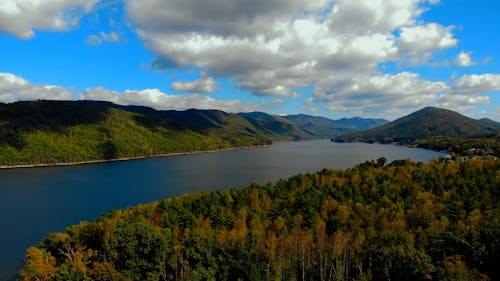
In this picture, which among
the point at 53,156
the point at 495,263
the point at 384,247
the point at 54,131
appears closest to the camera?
the point at 495,263

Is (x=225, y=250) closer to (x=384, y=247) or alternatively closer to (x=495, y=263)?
(x=384, y=247)

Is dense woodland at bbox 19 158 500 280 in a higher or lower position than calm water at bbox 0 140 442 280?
higher

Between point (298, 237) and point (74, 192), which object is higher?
point (298, 237)

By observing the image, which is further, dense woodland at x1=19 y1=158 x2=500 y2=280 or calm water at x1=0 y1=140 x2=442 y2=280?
calm water at x1=0 y1=140 x2=442 y2=280

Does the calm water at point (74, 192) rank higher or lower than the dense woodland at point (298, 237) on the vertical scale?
lower

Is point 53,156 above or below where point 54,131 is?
below

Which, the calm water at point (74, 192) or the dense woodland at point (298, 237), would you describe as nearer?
the dense woodland at point (298, 237)

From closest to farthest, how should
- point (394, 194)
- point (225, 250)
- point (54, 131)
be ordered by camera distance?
1. point (225, 250)
2. point (394, 194)
3. point (54, 131)

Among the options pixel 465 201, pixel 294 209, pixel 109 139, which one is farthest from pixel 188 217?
pixel 109 139
